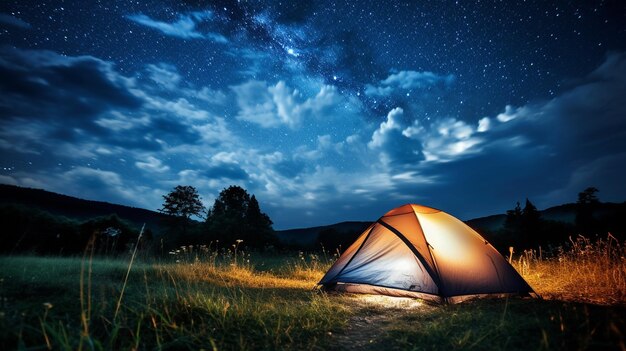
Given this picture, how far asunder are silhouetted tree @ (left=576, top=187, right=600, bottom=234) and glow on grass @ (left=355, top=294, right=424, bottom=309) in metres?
28.4

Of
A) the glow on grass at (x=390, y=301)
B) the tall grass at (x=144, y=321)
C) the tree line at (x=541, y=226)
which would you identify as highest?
the tree line at (x=541, y=226)

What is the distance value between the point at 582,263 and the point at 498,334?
21.7 ft

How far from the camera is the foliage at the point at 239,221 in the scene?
24469 mm

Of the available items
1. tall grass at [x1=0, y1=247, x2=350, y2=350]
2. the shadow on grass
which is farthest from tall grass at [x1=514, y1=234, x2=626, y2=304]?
tall grass at [x1=0, y1=247, x2=350, y2=350]

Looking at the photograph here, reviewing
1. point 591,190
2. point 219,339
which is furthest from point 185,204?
point 591,190

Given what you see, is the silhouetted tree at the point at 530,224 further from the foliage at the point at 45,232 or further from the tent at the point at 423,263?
the foliage at the point at 45,232

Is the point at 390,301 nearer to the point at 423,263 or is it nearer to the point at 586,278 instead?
the point at 423,263

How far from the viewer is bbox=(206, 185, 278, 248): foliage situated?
24469 mm

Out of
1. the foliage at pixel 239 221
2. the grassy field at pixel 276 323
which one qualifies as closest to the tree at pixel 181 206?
the foliage at pixel 239 221

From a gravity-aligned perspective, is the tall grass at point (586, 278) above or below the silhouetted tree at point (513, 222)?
below

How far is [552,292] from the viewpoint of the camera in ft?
21.5

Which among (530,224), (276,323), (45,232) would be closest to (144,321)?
(276,323)

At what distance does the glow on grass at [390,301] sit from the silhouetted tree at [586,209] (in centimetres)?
2840

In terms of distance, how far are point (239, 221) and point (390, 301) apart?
21320 millimetres
